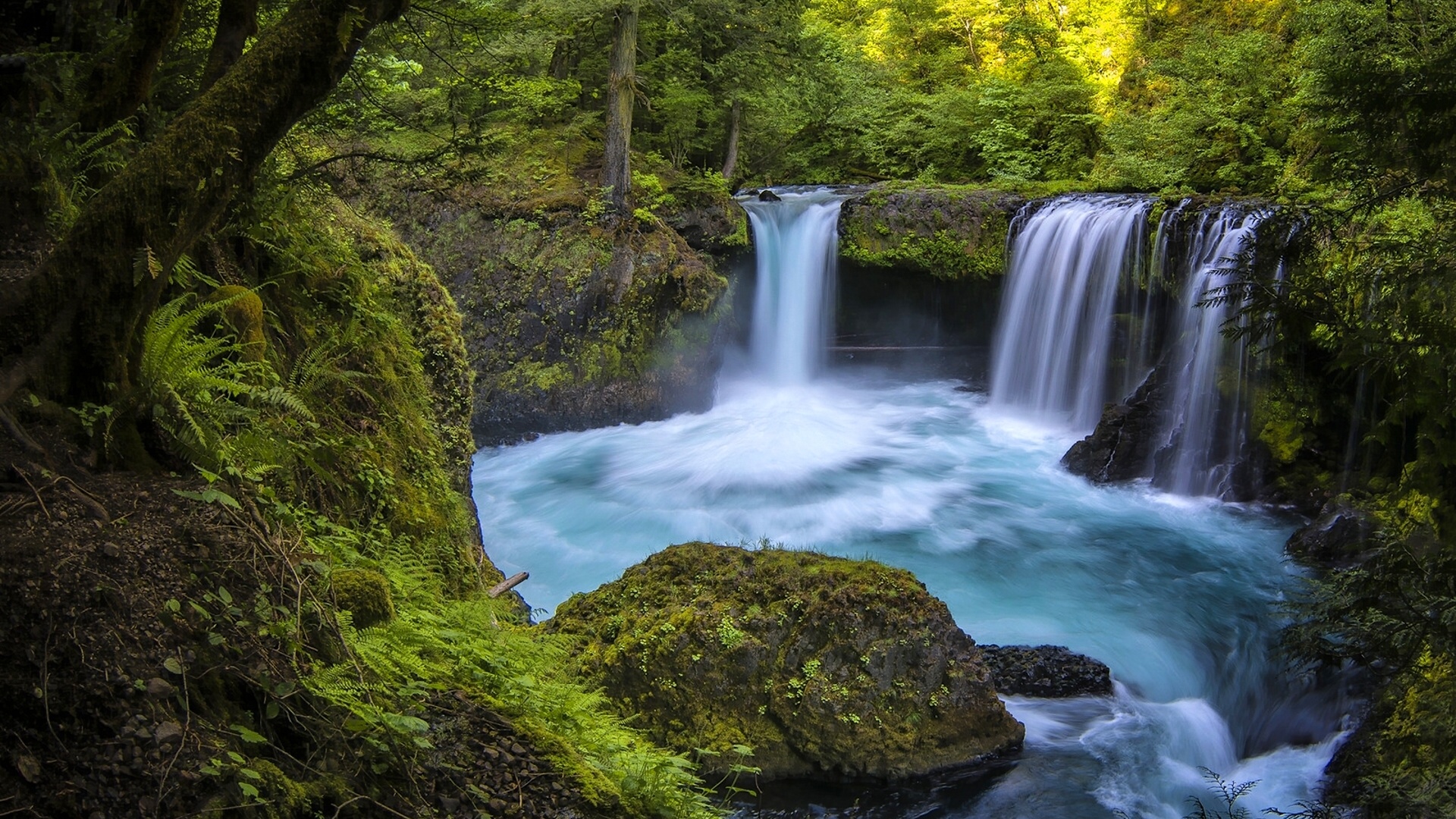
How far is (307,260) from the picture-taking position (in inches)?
217

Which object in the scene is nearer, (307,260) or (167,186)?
(167,186)

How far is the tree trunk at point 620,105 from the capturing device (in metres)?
15.2

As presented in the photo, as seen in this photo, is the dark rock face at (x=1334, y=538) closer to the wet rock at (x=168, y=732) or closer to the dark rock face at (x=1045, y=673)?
the dark rock face at (x=1045, y=673)

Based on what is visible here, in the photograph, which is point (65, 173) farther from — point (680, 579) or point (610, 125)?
point (610, 125)

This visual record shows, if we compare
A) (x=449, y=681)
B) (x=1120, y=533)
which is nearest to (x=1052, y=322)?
(x=1120, y=533)

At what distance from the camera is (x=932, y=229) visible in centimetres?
1694

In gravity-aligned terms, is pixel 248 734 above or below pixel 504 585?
above

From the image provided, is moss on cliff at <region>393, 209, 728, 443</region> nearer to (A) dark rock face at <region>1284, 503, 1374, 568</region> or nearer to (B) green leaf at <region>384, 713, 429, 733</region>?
(A) dark rock face at <region>1284, 503, 1374, 568</region>

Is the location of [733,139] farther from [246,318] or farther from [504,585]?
[246,318]

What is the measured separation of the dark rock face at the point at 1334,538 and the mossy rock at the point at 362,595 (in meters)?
9.53

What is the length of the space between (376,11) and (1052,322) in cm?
1440

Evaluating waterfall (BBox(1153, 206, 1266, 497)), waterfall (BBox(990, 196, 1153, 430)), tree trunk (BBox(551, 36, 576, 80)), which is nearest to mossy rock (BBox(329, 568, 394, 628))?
waterfall (BBox(1153, 206, 1266, 497))

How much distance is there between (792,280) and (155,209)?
15.4 metres

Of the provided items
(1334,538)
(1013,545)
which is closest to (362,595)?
(1013,545)
